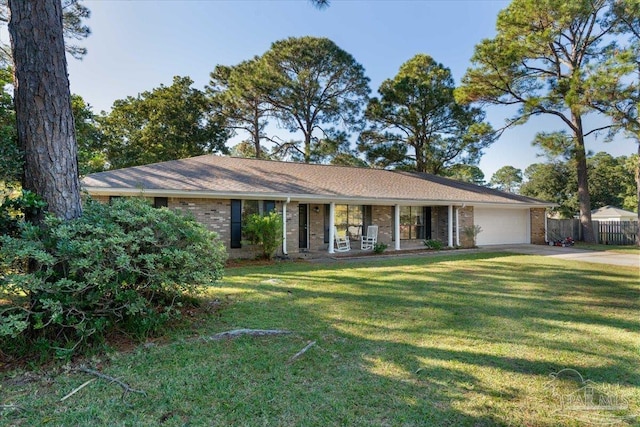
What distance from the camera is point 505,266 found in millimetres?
9859

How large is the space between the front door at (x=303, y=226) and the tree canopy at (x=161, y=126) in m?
13.7

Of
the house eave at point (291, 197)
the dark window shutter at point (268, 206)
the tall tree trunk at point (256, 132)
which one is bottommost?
the dark window shutter at point (268, 206)

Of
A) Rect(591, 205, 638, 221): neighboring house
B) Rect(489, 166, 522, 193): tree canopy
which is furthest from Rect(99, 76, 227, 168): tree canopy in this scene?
Rect(489, 166, 522, 193): tree canopy

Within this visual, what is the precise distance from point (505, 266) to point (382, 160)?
16.6 m

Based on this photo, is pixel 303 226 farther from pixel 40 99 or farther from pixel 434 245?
pixel 40 99

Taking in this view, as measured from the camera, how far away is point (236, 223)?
11.4 m

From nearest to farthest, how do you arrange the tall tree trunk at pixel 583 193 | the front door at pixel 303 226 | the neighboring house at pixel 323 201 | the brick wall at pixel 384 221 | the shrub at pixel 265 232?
the shrub at pixel 265 232 < the neighboring house at pixel 323 201 < the front door at pixel 303 226 < the brick wall at pixel 384 221 < the tall tree trunk at pixel 583 193

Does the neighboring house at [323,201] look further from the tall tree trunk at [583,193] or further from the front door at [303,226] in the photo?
the tall tree trunk at [583,193]

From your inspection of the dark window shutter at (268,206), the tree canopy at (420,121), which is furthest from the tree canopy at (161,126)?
the dark window shutter at (268,206)

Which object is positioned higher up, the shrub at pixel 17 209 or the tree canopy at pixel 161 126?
the tree canopy at pixel 161 126

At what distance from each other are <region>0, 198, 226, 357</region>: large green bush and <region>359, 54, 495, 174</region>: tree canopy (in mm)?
22051

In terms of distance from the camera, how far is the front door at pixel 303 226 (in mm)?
13367

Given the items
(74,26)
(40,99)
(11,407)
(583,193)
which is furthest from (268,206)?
(583,193)

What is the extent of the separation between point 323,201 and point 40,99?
9.67 metres
